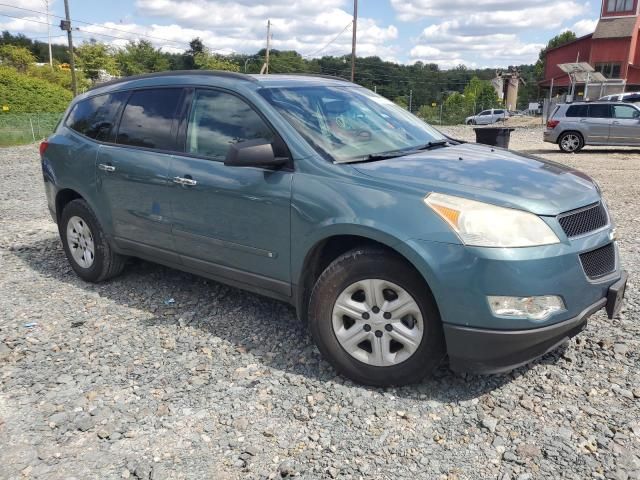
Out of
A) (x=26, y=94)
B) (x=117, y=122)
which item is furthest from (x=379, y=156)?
(x=26, y=94)

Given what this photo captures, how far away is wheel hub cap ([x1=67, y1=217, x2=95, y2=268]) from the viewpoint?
5035 mm

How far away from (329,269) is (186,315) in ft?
5.34

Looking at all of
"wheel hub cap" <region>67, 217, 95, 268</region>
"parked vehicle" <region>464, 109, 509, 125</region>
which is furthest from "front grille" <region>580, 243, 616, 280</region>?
"parked vehicle" <region>464, 109, 509, 125</region>

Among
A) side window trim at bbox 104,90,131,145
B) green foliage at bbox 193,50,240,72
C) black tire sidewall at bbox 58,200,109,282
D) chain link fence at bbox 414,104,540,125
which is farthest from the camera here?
green foliage at bbox 193,50,240,72

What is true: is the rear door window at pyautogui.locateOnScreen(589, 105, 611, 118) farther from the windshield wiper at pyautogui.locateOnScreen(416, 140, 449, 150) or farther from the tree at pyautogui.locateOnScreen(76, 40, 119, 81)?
the tree at pyautogui.locateOnScreen(76, 40, 119, 81)

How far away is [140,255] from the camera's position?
4.62 metres

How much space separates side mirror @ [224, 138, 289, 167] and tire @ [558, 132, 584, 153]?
16043 mm

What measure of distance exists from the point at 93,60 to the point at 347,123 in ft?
195

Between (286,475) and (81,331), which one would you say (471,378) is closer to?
(286,475)

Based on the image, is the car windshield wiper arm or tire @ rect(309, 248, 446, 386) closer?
tire @ rect(309, 248, 446, 386)

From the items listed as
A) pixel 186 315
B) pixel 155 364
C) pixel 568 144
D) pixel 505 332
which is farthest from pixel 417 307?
pixel 568 144

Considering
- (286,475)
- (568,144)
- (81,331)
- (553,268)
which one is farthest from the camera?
(568,144)

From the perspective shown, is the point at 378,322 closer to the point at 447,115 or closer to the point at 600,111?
the point at 600,111

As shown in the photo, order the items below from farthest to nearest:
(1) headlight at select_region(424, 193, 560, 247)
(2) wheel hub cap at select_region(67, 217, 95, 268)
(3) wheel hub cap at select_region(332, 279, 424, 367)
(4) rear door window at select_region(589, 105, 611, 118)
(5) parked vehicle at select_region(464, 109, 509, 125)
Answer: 1. (5) parked vehicle at select_region(464, 109, 509, 125)
2. (4) rear door window at select_region(589, 105, 611, 118)
3. (2) wheel hub cap at select_region(67, 217, 95, 268)
4. (3) wheel hub cap at select_region(332, 279, 424, 367)
5. (1) headlight at select_region(424, 193, 560, 247)
